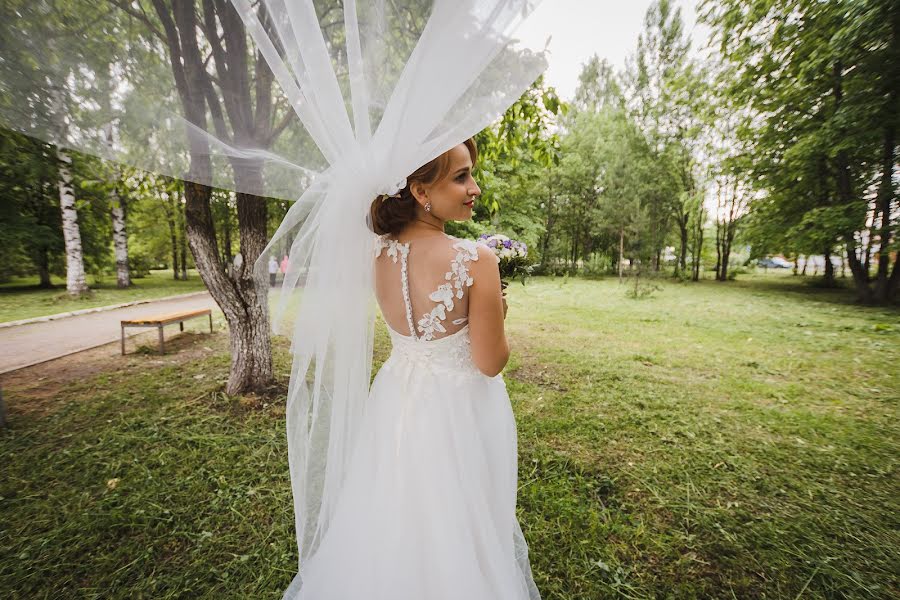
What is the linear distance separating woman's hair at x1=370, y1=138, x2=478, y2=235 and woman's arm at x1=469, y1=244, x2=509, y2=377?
1.09ft

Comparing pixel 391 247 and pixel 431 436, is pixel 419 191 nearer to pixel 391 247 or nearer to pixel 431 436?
pixel 391 247

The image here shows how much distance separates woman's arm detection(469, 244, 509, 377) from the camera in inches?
51.7

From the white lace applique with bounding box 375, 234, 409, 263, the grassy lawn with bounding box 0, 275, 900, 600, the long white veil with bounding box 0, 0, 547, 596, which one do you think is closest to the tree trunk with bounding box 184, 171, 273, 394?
the grassy lawn with bounding box 0, 275, 900, 600

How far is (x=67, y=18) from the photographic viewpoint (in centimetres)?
112

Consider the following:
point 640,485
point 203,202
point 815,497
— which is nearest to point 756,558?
point 640,485

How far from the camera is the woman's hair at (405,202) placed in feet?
4.33

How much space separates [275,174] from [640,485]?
327 cm

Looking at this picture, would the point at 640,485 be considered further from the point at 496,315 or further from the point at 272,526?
the point at 272,526

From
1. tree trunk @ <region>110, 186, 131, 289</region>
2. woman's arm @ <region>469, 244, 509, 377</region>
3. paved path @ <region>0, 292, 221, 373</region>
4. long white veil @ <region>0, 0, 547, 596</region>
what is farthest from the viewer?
tree trunk @ <region>110, 186, 131, 289</region>

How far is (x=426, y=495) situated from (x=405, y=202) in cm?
120

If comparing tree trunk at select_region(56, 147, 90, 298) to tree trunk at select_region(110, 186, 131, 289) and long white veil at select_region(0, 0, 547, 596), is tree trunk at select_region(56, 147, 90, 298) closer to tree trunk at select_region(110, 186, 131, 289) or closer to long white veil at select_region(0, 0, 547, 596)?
tree trunk at select_region(110, 186, 131, 289)

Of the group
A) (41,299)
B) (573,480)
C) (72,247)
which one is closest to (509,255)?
(573,480)

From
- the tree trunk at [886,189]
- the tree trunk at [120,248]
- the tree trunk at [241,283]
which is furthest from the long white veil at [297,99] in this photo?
the tree trunk at [120,248]

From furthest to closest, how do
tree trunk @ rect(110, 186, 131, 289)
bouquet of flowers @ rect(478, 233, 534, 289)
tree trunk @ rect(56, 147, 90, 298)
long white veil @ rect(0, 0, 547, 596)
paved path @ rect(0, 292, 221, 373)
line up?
tree trunk @ rect(110, 186, 131, 289)
tree trunk @ rect(56, 147, 90, 298)
paved path @ rect(0, 292, 221, 373)
bouquet of flowers @ rect(478, 233, 534, 289)
long white veil @ rect(0, 0, 547, 596)
